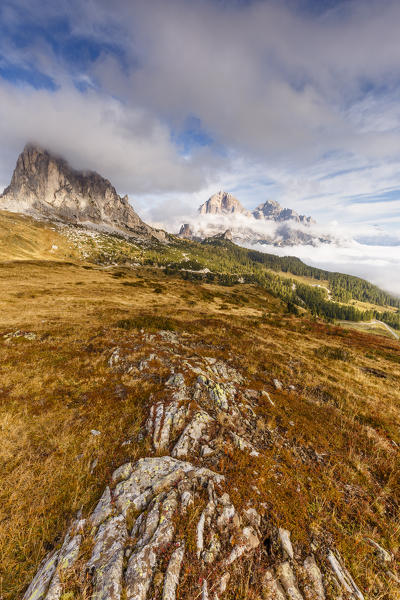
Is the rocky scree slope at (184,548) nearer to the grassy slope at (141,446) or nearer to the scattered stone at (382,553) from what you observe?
the scattered stone at (382,553)

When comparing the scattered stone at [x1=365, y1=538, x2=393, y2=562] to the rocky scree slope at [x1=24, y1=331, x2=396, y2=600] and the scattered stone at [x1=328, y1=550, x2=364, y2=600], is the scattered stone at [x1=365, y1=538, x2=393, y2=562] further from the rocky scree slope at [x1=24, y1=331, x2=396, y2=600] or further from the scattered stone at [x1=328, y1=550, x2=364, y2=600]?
the scattered stone at [x1=328, y1=550, x2=364, y2=600]

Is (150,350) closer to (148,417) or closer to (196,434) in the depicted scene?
(148,417)

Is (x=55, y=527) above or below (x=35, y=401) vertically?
above

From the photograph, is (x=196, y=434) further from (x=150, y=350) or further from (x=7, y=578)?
(x=150, y=350)

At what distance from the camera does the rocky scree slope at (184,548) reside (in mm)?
4148

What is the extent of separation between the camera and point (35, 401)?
1033cm

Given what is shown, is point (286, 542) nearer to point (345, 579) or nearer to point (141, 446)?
point (345, 579)

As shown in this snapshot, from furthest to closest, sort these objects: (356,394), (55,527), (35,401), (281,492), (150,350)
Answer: (150,350), (356,394), (35,401), (281,492), (55,527)

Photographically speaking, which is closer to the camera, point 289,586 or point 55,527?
point 289,586

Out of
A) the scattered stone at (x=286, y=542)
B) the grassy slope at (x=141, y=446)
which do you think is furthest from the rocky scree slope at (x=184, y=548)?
the grassy slope at (x=141, y=446)

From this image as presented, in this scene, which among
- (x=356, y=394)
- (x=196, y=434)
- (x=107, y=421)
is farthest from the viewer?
(x=356, y=394)

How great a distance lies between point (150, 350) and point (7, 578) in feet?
38.1

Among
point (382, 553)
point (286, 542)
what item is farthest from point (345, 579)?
point (382, 553)

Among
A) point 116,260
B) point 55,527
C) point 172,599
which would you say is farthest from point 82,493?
point 116,260
